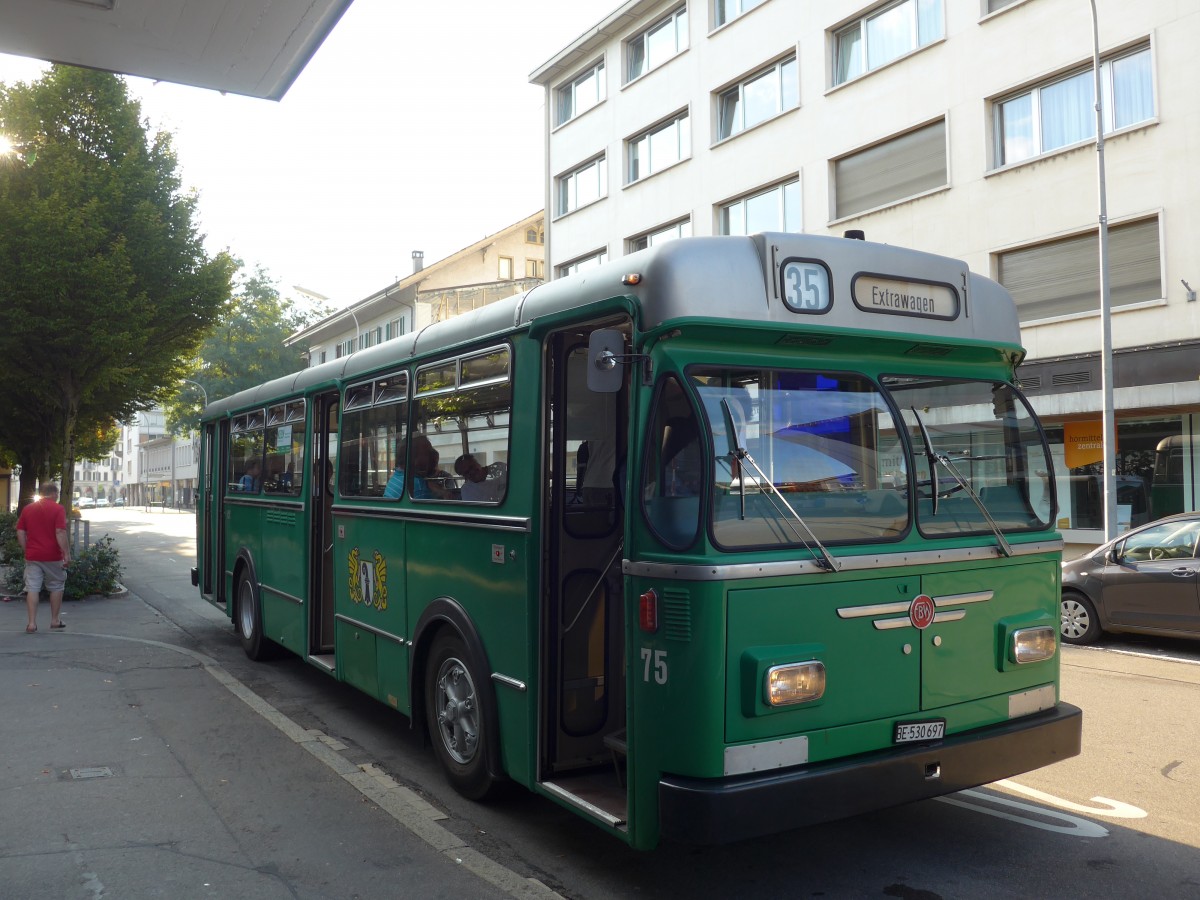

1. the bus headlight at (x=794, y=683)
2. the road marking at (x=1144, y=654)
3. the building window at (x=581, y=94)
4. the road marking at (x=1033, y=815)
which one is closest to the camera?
the bus headlight at (x=794, y=683)

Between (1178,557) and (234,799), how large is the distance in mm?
9077

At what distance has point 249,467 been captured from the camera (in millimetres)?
10805

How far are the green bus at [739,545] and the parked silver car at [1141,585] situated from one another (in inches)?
244

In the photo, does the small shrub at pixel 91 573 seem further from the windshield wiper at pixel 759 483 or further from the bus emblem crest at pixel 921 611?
the bus emblem crest at pixel 921 611

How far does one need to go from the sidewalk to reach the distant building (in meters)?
34.7

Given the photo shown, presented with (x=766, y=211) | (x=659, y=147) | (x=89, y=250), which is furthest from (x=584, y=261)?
(x=89, y=250)

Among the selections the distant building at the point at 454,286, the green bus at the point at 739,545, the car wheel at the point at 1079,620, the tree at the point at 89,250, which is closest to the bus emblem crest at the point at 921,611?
the green bus at the point at 739,545

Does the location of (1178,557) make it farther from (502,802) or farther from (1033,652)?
(502,802)

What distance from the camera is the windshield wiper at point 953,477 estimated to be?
486cm

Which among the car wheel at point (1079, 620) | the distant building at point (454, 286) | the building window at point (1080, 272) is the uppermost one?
the distant building at point (454, 286)

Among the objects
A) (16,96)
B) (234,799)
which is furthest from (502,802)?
(16,96)

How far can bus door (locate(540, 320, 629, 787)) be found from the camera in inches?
204

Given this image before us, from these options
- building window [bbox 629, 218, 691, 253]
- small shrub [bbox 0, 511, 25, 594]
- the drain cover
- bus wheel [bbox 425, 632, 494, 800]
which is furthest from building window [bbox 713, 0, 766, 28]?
the drain cover

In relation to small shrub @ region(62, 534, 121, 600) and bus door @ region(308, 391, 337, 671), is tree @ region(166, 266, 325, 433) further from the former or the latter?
bus door @ region(308, 391, 337, 671)
